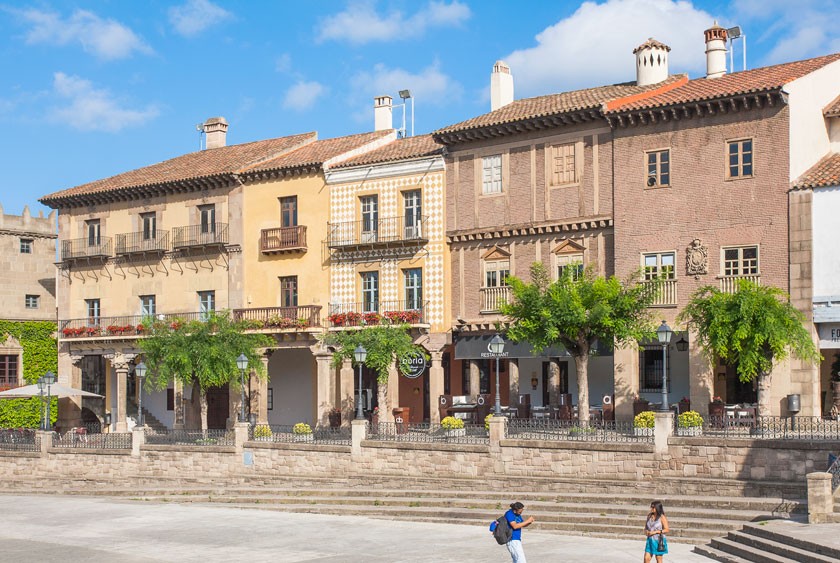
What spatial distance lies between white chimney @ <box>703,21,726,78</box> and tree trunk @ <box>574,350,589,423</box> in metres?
11.0

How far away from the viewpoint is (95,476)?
40625 mm

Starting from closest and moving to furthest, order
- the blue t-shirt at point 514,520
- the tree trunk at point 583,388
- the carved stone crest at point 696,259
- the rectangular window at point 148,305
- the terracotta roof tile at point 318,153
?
1. the blue t-shirt at point 514,520
2. the tree trunk at point 583,388
3. the carved stone crest at point 696,259
4. the terracotta roof tile at point 318,153
5. the rectangular window at point 148,305

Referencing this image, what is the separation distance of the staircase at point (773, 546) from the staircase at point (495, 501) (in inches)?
39.1

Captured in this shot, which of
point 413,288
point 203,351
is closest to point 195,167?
point 203,351

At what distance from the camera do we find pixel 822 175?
33.7m

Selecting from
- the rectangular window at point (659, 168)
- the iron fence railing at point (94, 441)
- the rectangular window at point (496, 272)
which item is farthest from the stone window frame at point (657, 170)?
the iron fence railing at point (94, 441)

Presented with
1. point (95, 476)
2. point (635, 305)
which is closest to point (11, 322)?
point (95, 476)

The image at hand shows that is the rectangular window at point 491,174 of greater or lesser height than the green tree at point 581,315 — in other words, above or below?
above

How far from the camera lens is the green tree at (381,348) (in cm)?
3919

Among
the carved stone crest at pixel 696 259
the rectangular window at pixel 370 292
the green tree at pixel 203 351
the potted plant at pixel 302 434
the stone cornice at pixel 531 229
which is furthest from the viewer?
the rectangular window at pixel 370 292

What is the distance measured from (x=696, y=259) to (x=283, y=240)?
16.7 meters

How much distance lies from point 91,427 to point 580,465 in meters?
26.6

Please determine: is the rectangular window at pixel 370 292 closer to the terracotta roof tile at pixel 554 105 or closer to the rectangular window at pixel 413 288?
the rectangular window at pixel 413 288

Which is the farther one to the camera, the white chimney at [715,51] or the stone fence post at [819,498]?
the white chimney at [715,51]
